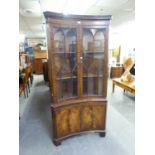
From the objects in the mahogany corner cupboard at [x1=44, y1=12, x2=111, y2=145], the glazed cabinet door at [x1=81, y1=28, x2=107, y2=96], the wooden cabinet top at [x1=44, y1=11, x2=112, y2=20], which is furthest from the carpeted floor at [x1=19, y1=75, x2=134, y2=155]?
the wooden cabinet top at [x1=44, y1=11, x2=112, y2=20]

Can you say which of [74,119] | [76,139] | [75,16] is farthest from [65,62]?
[76,139]

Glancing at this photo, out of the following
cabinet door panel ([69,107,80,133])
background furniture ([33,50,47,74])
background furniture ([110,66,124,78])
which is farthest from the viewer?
background furniture ([33,50,47,74])

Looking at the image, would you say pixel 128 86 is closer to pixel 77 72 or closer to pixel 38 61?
pixel 77 72

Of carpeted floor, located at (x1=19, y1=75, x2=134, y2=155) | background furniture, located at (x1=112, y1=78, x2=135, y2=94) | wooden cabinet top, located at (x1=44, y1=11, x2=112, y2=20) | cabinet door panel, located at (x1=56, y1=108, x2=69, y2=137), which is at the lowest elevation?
carpeted floor, located at (x1=19, y1=75, x2=134, y2=155)

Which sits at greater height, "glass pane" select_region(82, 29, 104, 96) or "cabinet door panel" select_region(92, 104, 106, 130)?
"glass pane" select_region(82, 29, 104, 96)

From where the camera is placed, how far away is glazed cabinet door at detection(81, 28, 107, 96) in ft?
7.32

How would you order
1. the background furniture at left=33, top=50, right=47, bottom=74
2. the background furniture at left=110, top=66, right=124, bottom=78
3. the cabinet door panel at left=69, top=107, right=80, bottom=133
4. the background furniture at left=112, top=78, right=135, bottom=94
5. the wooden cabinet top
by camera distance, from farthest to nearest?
1. the background furniture at left=33, top=50, right=47, bottom=74
2. the background furniture at left=110, top=66, right=124, bottom=78
3. the background furniture at left=112, top=78, right=135, bottom=94
4. the cabinet door panel at left=69, top=107, right=80, bottom=133
5. the wooden cabinet top

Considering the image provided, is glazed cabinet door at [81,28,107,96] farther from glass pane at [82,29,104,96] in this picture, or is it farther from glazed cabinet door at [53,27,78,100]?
glazed cabinet door at [53,27,78,100]

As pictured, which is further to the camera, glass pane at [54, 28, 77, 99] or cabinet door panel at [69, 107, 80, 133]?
cabinet door panel at [69, 107, 80, 133]

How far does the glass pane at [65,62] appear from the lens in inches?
84.1

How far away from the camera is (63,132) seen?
233 cm
